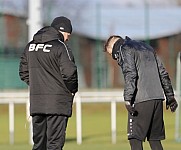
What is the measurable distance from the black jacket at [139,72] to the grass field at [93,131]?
4.13m

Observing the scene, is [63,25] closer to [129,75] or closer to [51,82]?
[51,82]

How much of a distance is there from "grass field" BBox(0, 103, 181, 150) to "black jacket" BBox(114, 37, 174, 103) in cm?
413

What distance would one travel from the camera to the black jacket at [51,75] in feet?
32.2

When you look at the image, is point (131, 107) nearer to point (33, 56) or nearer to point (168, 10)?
point (33, 56)

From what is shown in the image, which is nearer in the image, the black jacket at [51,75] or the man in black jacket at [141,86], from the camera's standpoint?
Result: the black jacket at [51,75]

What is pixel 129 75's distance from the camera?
9.85 m

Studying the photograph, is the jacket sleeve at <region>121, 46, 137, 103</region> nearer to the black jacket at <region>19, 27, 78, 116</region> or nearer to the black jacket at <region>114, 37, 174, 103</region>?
the black jacket at <region>114, 37, 174, 103</region>

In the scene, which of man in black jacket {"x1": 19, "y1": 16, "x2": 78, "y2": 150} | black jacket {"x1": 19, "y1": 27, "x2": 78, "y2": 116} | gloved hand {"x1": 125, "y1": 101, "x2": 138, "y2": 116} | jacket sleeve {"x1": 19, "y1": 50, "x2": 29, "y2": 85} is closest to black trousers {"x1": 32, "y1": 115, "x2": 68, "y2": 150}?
man in black jacket {"x1": 19, "y1": 16, "x2": 78, "y2": 150}

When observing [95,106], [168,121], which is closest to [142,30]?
[95,106]

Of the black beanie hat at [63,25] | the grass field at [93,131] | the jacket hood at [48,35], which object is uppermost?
the black beanie hat at [63,25]

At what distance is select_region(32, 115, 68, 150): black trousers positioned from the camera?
10008 millimetres

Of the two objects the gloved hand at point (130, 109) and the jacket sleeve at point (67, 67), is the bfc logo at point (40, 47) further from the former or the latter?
the gloved hand at point (130, 109)

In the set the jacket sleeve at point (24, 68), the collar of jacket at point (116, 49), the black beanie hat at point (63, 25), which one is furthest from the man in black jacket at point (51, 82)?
the collar of jacket at point (116, 49)

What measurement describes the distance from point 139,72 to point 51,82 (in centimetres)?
109
